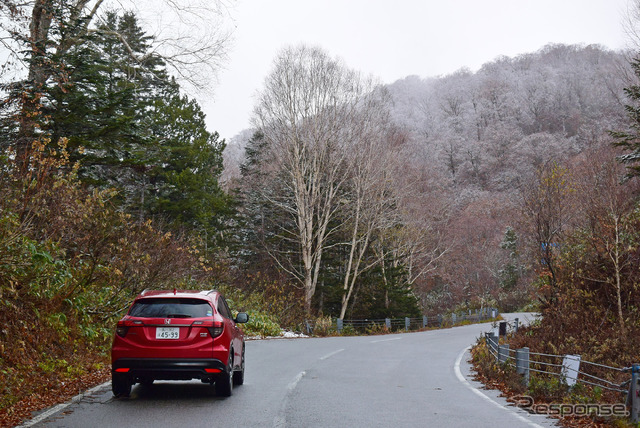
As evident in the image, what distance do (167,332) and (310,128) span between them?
82.6 ft

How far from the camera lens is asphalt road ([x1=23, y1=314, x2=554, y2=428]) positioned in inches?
295

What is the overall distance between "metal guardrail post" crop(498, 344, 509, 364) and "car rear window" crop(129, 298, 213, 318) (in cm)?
723

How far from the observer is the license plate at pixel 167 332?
8.74m

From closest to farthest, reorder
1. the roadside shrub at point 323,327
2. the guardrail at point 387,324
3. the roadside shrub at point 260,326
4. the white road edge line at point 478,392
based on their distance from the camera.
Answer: the white road edge line at point 478,392 < the roadside shrub at point 260,326 < the roadside shrub at point 323,327 < the guardrail at point 387,324

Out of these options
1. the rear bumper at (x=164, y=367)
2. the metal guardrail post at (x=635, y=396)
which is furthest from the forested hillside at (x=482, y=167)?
the rear bumper at (x=164, y=367)

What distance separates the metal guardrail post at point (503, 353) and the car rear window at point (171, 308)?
285 inches

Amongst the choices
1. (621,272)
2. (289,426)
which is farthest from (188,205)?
(289,426)

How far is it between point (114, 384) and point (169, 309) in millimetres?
1422

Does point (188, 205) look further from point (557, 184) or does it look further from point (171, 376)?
point (171, 376)

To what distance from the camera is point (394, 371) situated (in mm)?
14547

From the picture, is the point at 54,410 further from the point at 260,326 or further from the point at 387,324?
the point at 387,324

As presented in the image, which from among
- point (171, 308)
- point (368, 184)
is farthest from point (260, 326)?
point (171, 308)

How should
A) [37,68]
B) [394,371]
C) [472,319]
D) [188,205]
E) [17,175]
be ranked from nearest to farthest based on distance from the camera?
[17,175], [394,371], [37,68], [188,205], [472,319]

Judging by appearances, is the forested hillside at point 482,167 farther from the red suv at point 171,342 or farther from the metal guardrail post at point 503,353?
the red suv at point 171,342
